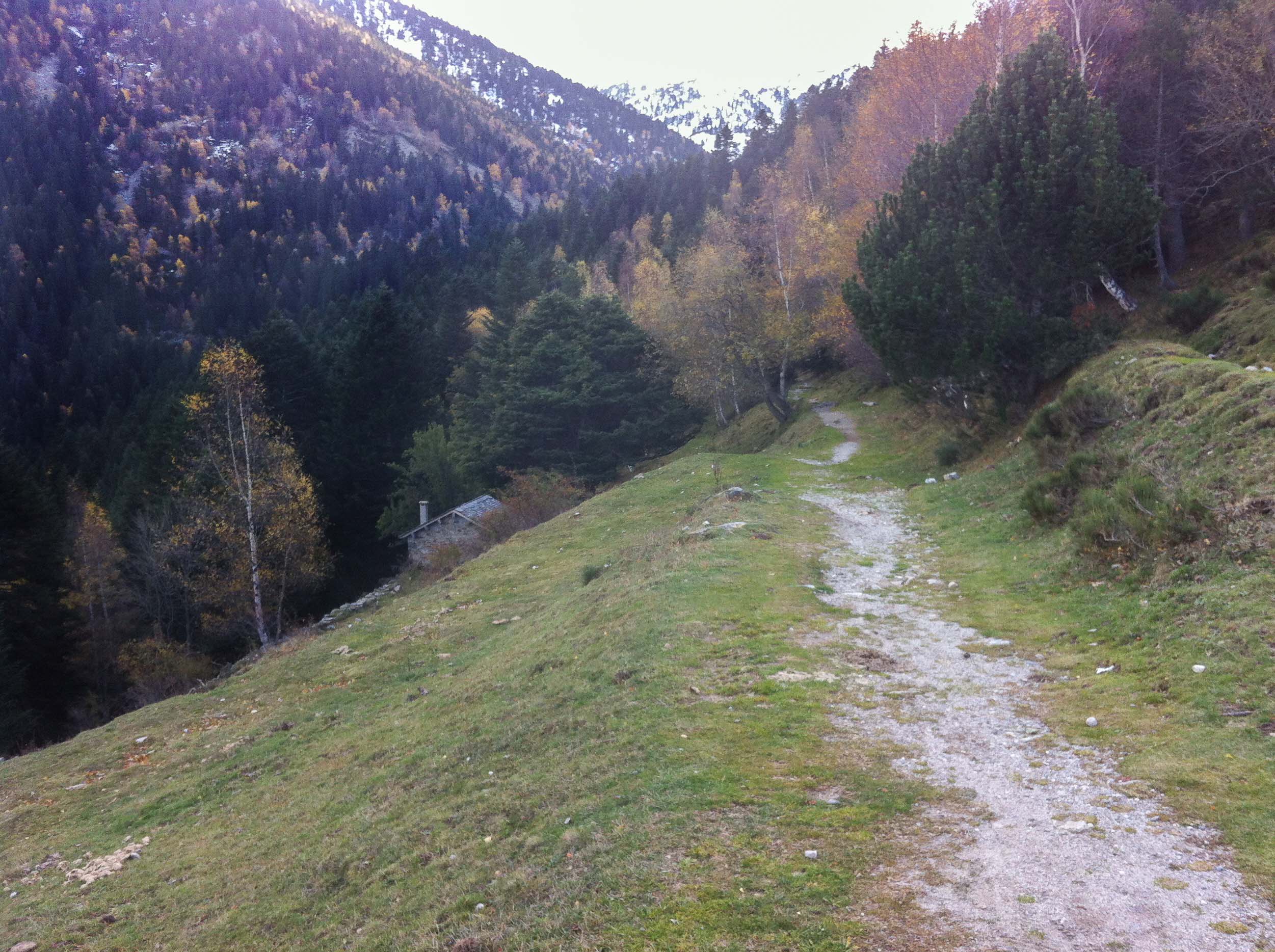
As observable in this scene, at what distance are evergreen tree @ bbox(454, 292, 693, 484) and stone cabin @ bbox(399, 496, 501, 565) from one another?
13.7ft

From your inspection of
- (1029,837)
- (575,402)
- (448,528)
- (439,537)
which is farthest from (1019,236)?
(439,537)

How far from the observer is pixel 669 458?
5034 cm

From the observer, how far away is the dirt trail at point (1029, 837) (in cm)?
459

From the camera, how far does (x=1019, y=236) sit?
2209cm

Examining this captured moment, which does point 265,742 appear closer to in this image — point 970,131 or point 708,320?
point 970,131

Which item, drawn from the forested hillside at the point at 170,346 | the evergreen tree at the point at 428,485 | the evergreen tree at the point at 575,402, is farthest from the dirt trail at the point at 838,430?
the forested hillside at the point at 170,346

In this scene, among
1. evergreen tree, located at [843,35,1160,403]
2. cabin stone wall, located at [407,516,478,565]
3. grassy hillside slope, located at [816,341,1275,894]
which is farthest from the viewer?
cabin stone wall, located at [407,516,478,565]

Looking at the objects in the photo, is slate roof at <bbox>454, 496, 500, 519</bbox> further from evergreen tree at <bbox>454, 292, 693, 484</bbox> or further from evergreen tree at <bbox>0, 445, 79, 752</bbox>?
evergreen tree at <bbox>0, 445, 79, 752</bbox>

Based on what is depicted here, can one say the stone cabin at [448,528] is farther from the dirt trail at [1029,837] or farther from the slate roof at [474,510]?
the dirt trail at [1029,837]

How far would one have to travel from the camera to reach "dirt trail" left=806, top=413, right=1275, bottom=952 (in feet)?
15.1

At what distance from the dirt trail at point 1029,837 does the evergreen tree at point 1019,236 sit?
49.3 ft

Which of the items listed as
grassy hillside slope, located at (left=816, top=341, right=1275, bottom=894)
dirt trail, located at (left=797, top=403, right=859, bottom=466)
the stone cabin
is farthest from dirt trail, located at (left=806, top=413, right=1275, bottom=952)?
the stone cabin

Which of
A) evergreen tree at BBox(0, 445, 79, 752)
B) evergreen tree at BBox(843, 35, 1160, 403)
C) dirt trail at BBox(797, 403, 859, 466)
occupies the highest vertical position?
evergreen tree at BBox(843, 35, 1160, 403)

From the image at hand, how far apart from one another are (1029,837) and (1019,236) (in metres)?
20.5
